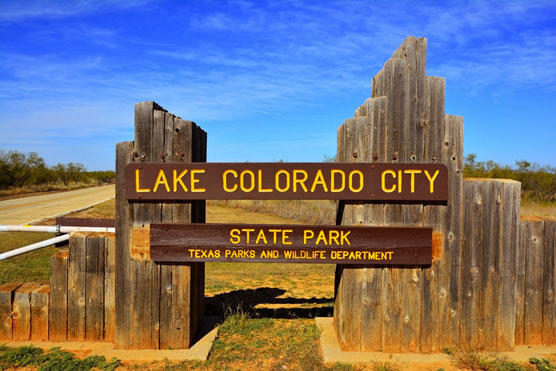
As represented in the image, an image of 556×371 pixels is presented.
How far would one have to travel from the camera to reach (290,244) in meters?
4.46

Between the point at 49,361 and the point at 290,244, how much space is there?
299cm

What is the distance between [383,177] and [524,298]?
245 centimetres

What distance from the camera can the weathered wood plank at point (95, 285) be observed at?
470 cm

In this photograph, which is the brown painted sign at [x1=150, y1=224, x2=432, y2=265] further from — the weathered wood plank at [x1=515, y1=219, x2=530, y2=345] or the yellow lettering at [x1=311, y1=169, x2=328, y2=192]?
the weathered wood plank at [x1=515, y1=219, x2=530, y2=345]

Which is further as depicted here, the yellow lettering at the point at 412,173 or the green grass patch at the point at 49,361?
the yellow lettering at the point at 412,173

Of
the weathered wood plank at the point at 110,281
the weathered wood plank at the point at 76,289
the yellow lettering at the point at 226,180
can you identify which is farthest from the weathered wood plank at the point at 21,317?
the yellow lettering at the point at 226,180

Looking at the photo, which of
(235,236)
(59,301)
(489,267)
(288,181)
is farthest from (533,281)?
(59,301)

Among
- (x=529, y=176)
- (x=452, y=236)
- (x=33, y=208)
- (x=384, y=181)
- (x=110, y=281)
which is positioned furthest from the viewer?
(x=529, y=176)

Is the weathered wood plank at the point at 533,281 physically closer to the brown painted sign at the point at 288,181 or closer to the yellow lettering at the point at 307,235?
the brown painted sign at the point at 288,181

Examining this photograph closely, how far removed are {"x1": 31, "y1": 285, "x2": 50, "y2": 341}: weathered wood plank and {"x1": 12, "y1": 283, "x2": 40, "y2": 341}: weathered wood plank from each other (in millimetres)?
49

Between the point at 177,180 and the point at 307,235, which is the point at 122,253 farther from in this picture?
the point at 307,235

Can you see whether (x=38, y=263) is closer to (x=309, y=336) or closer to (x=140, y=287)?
(x=140, y=287)

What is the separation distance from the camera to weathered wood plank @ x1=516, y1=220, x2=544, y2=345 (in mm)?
4695

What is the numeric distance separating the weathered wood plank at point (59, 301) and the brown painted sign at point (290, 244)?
50.5 inches
